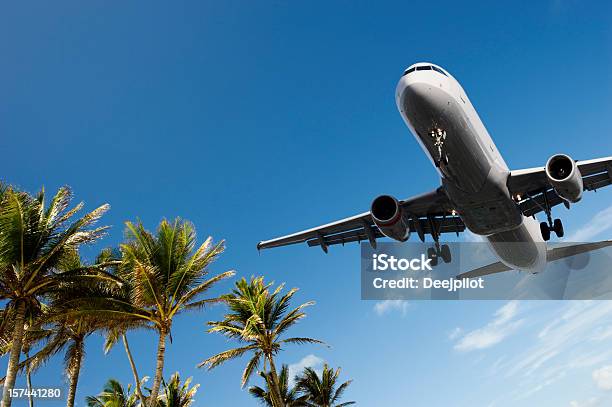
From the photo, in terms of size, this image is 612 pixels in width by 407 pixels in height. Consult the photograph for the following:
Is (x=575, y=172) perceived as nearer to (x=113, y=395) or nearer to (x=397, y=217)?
(x=397, y=217)

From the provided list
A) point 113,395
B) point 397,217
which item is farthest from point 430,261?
point 113,395

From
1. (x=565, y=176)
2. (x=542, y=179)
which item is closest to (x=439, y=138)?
(x=565, y=176)

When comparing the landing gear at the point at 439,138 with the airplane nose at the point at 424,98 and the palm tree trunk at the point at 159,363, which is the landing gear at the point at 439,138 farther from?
the palm tree trunk at the point at 159,363

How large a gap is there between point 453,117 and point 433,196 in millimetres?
5233

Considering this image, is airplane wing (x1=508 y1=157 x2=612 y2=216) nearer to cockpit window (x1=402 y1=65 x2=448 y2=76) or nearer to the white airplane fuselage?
the white airplane fuselage

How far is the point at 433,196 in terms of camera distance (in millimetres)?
19141

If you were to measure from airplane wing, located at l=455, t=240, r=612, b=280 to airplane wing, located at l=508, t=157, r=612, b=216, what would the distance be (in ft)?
21.6

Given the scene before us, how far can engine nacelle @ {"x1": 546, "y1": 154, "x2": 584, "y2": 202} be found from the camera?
14.8 meters

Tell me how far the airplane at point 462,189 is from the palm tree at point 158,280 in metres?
5.35

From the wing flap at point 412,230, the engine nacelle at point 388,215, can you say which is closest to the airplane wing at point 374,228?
the wing flap at point 412,230

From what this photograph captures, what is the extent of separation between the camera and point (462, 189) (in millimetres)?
16297

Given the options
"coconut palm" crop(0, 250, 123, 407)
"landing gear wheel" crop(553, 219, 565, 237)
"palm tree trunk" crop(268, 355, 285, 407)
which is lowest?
"palm tree trunk" crop(268, 355, 285, 407)

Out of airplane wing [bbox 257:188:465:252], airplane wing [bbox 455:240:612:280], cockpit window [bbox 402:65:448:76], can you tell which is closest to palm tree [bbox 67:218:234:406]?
airplane wing [bbox 257:188:465:252]

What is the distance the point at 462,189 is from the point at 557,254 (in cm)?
1320
